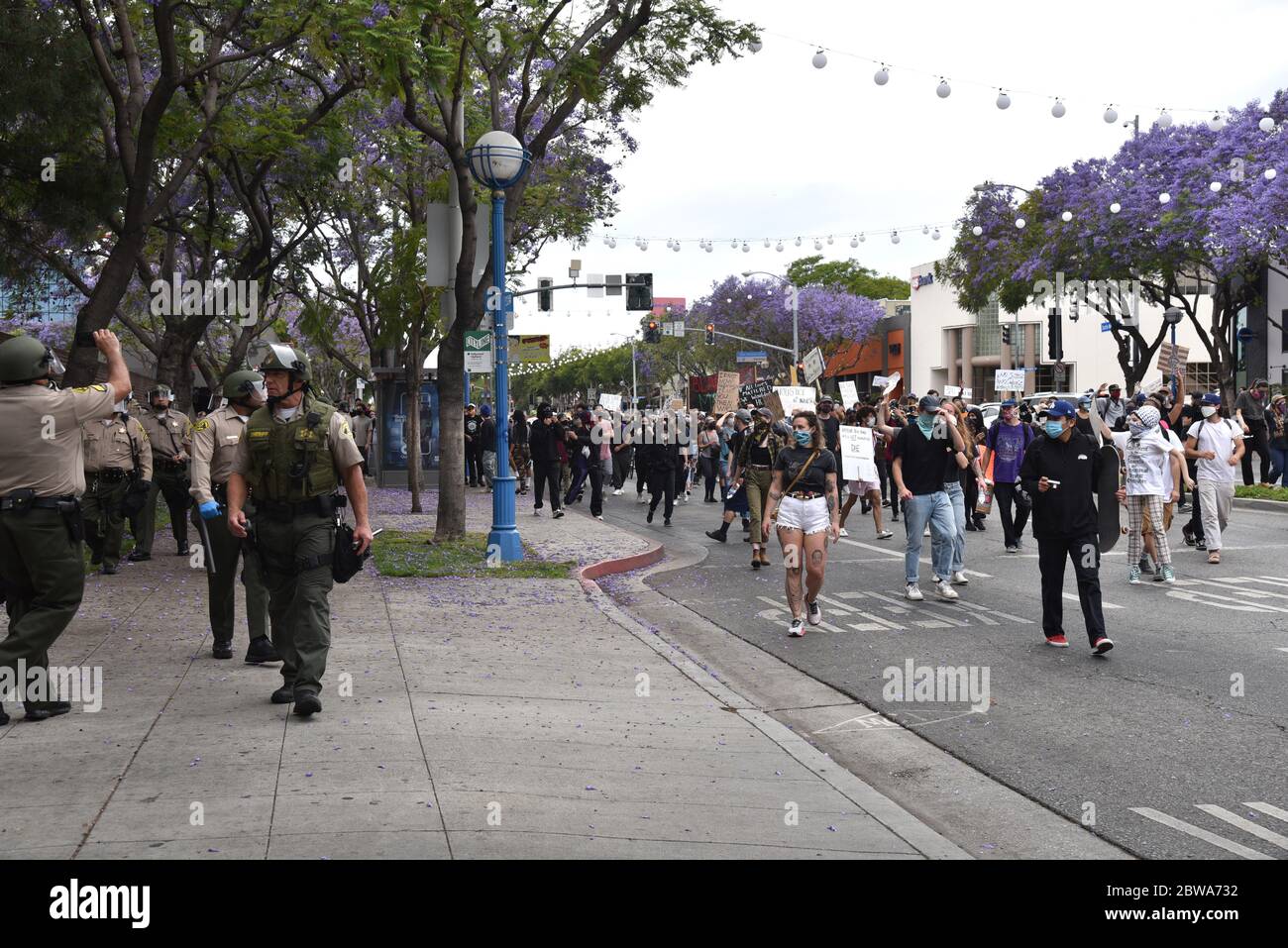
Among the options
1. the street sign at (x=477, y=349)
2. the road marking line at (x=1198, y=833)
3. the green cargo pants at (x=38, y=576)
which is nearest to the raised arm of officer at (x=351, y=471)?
the green cargo pants at (x=38, y=576)

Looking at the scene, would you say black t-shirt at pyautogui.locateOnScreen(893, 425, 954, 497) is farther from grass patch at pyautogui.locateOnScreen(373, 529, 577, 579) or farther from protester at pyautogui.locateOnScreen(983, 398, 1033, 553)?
protester at pyautogui.locateOnScreen(983, 398, 1033, 553)

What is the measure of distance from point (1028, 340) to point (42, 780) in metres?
63.6

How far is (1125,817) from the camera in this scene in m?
5.44

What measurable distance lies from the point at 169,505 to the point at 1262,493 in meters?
16.9

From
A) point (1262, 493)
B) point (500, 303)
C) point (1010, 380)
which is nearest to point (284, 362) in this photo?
point (500, 303)

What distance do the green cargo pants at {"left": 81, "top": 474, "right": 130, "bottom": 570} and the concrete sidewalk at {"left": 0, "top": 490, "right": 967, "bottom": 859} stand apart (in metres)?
3.41

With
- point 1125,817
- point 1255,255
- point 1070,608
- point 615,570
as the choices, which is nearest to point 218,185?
point 615,570

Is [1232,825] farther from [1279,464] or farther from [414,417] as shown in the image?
[1279,464]

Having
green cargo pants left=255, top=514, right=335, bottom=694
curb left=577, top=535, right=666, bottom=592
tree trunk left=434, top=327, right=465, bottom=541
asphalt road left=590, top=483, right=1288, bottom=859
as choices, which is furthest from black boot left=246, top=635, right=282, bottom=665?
tree trunk left=434, top=327, right=465, bottom=541

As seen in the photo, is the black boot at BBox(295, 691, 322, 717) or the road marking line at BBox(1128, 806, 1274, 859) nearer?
the road marking line at BBox(1128, 806, 1274, 859)

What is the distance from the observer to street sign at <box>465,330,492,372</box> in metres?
14.2

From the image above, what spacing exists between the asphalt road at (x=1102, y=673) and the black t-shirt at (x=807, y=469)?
1192 mm

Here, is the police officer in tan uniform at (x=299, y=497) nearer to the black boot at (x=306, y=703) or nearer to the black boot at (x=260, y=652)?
the black boot at (x=306, y=703)

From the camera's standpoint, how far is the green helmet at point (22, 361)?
20.6ft
